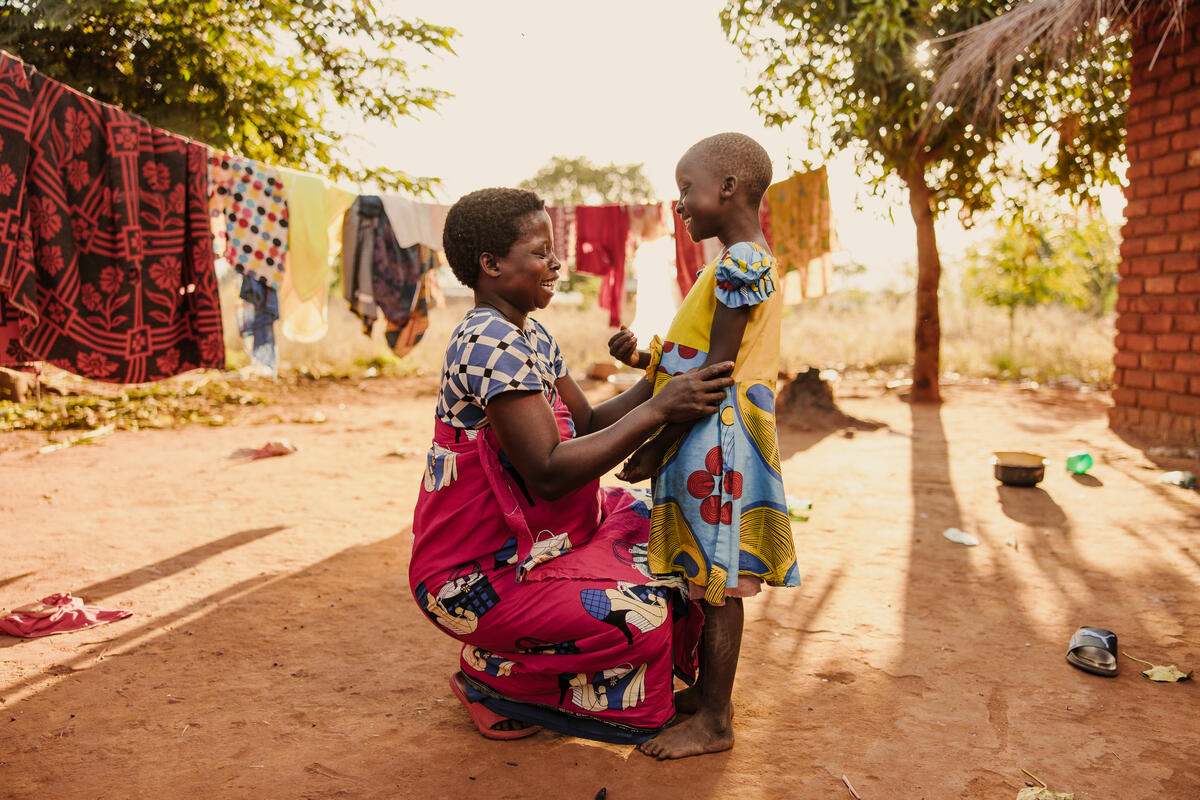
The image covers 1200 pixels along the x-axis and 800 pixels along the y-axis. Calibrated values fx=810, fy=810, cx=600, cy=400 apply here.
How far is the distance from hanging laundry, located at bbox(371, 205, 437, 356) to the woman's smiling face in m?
3.43

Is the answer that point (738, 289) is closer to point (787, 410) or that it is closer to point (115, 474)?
point (115, 474)

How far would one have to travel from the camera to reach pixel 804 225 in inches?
247

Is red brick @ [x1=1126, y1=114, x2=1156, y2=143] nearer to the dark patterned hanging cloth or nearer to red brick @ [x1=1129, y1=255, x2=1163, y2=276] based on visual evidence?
red brick @ [x1=1129, y1=255, x2=1163, y2=276]

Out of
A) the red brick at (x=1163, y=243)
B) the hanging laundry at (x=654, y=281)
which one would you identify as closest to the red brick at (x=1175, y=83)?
the red brick at (x=1163, y=243)

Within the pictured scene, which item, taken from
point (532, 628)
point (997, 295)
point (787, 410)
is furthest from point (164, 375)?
point (997, 295)

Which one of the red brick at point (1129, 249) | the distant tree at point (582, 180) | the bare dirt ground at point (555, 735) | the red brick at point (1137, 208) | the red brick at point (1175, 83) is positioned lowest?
the bare dirt ground at point (555, 735)

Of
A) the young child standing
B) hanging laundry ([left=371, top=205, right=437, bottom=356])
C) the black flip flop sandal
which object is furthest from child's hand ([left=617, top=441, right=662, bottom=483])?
hanging laundry ([left=371, top=205, right=437, bottom=356])

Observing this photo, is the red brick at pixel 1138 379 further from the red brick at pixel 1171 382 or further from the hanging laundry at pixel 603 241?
the hanging laundry at pixel 603 241

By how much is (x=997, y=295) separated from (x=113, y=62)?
42.1 ft

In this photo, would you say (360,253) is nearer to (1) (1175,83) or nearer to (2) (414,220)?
(2) (414,220)

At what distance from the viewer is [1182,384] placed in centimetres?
567

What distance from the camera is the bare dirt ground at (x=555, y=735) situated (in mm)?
2055

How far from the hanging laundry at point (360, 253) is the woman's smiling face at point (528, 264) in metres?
3.47

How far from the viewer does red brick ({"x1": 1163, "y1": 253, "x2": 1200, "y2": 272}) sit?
5.46 m
